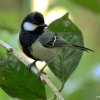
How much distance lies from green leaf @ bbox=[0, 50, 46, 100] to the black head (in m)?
0.48

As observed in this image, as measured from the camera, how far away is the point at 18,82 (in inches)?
46.3

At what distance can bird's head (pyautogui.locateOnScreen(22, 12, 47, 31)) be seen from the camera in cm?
165

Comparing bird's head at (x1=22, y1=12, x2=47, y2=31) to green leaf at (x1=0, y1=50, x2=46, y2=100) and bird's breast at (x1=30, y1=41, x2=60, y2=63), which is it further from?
green leaf at (x1=0, y1=50, x2=46, y2=100)

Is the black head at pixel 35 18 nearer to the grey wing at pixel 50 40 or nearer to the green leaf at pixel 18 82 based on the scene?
the grey wing at pixel 50 40

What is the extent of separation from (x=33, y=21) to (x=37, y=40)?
8 cm

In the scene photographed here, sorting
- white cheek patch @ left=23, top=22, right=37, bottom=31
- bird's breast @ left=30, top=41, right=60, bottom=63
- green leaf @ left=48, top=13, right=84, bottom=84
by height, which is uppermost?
green leaf @ left=48, top=13, right=84, bottom=84

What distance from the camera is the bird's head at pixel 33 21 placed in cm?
165

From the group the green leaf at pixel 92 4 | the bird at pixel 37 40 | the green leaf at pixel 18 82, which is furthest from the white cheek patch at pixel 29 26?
the green leaf at pixel 18 82

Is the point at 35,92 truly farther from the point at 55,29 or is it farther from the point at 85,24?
the point at 85,24

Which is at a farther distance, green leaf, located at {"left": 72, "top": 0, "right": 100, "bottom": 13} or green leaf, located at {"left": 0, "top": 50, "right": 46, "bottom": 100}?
green leaf, located at {"left": 72, "top": 0, "right": 100, "bottom": 13}

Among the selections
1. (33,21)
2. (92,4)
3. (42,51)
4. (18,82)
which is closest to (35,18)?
(33,21)

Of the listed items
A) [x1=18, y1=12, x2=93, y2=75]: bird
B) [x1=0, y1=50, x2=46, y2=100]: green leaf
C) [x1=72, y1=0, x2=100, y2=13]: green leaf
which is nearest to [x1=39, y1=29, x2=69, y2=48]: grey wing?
[x1=18, y1=12, x2=93, y2=75]: bird

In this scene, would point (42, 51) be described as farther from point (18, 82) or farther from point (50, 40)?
point (18, 82)

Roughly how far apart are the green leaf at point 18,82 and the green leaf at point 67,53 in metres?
0.09
